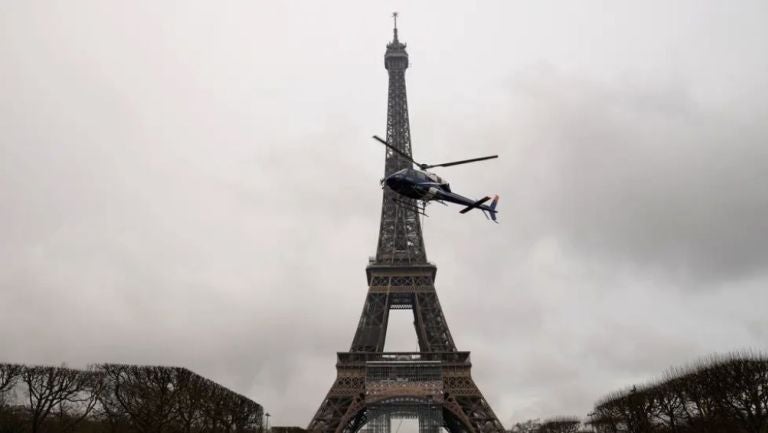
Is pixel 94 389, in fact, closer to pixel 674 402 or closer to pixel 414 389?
pixel 414 389

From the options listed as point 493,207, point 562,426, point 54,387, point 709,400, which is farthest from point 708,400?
point 54,387

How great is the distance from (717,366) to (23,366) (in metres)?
55.6

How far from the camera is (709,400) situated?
4525 centimetres

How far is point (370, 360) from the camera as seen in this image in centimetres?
7212

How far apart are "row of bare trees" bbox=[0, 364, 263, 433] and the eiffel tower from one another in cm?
1817

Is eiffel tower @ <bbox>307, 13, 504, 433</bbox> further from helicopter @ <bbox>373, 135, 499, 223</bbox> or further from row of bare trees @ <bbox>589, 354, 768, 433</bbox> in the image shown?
helicopter @ <bbox>373, 135, 499, 223</bbox>

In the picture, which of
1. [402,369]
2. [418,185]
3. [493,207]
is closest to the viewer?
[418,185]

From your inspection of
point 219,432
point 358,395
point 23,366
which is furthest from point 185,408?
point 358,395

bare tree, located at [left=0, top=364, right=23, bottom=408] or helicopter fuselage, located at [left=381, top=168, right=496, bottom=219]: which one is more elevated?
helicopter fuselage, located at [left=381, top=168, right=496, bottom=219]

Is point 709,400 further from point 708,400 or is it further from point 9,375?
point 9,375

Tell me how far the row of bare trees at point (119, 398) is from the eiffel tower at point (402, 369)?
18167 millimetres

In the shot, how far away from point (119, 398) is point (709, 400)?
47.3 meters

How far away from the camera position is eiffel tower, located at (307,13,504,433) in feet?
225

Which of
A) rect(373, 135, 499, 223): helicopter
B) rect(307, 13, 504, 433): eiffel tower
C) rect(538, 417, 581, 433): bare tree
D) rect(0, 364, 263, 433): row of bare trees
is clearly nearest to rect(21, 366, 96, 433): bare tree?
rect(0, 364, 263, 433): row of bare trees
